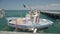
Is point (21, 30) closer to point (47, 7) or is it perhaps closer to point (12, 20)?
point (12, 20)

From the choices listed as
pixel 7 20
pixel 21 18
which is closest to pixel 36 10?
pixel 21 18

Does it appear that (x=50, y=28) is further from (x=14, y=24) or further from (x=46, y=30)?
(x=14, y=24)

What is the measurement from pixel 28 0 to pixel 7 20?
2.34ft

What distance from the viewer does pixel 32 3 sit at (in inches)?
174

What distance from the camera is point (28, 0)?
4.40 meters

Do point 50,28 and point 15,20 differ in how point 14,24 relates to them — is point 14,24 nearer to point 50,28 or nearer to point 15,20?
point 15,20

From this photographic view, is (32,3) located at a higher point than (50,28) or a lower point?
higher

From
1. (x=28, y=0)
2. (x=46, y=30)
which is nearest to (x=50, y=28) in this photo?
(x=46, y=30)

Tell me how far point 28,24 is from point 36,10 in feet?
1.27

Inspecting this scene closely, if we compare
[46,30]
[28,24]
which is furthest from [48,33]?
[28,24]

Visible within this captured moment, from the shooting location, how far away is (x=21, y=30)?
14.6ft

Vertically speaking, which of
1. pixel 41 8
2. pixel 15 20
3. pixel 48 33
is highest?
pixel 41 8

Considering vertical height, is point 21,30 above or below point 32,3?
below

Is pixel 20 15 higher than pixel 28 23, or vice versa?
pixel 20 15
